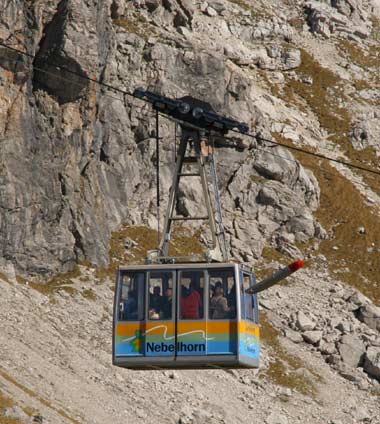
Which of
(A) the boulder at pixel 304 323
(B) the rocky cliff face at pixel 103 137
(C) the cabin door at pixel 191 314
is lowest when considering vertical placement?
(A) the boulder at pixel 304 323

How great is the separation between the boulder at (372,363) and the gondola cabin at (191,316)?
3655cm

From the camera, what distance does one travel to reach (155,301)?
124ft

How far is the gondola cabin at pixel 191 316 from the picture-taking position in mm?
37344

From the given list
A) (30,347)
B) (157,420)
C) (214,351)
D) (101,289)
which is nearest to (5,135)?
(101,289)

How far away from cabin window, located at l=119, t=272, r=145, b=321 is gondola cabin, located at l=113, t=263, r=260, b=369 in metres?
0.03

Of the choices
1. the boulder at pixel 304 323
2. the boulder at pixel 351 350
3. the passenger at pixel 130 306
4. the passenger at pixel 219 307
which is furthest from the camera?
the boulder at pixel 304 323

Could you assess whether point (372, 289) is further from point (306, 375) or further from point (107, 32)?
point (107, 32)

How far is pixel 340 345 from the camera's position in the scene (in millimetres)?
74625

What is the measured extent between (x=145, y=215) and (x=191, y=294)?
43.6 metres

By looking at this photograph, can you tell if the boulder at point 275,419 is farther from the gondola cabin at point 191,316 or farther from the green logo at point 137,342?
the green logo at point 137,342

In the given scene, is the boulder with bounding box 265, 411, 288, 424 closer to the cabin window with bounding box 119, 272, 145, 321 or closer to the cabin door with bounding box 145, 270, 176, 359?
the cabin window with bounding box 119, 272, 145, 321

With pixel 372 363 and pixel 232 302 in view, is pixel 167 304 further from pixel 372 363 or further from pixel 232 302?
pixel 372 363

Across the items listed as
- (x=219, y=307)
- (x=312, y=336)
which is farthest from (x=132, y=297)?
(x=312, y=336)

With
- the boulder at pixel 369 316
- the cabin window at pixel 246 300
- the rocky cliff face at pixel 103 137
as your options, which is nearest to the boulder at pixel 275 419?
the boulder at pixel 369 316
